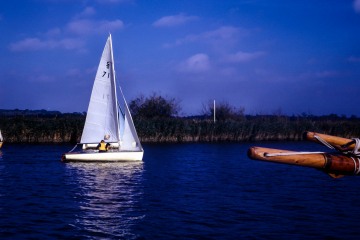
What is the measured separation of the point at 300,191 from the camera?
2084cm

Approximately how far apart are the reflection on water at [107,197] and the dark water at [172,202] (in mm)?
29

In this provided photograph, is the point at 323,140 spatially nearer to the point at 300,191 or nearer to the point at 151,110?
the point at 300,191

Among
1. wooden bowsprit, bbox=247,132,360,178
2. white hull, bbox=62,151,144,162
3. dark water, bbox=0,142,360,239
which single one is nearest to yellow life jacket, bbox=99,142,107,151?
white hull, bbox=62,151,144,162

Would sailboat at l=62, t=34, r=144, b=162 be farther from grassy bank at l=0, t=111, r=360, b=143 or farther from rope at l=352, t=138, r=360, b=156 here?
rope at l=352, t=138, r=360, b=156

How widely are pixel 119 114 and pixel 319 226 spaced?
2096 centimetres

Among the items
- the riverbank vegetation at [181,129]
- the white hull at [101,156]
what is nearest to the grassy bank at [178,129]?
the riverbank vegetation at [181,129]

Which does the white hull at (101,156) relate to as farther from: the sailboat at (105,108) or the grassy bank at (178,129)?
the grassy bank at (178,129)

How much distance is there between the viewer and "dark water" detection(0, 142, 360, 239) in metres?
13.4

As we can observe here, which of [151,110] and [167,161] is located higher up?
[151,110]

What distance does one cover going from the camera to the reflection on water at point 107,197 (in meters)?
13.9

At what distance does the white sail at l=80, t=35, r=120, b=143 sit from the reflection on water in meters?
2.63

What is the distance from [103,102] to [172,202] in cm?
1519

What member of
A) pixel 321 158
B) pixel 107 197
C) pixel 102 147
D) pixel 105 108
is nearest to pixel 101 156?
pixel 102 147

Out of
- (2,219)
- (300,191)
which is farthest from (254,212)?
(2,219)
